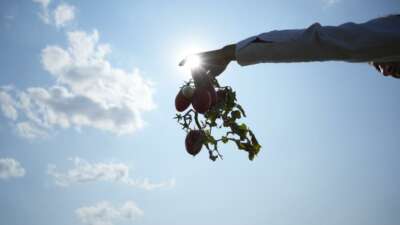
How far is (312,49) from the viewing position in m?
3.54

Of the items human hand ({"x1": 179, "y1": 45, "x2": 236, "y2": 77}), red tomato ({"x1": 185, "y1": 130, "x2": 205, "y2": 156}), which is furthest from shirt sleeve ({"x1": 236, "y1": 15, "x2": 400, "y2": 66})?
red tomato ({"x1": 185, "y1": 130, "x2": 205, "y2": 156})

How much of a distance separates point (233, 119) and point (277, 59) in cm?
113

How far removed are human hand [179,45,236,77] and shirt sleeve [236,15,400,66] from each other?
0.15 m

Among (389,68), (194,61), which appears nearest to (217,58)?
(194,61)

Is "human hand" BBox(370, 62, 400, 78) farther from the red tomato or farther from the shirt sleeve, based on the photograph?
the red tomato

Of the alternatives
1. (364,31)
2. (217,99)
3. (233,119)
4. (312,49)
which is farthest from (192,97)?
(364,31)

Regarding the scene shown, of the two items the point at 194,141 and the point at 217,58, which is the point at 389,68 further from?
the point at 194,141

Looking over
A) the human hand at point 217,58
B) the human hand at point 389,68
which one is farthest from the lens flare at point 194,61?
the human hand at point 389,68

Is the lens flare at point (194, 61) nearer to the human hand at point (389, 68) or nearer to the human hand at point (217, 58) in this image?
the human hand at point (217, 58)

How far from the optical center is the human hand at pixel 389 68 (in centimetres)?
427

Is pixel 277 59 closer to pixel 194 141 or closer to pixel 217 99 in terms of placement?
pixel 217 99

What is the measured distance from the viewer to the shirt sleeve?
11.5ft

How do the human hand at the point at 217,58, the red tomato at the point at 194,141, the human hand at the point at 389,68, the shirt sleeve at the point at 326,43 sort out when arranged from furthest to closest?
1. the red tomato at the point at 194,141
2. the human hand at the point at 389,68
3. the human hand at the point at 217,58
4. the shirt sleeve at the point at 326,43

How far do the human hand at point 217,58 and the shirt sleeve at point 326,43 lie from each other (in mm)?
153
